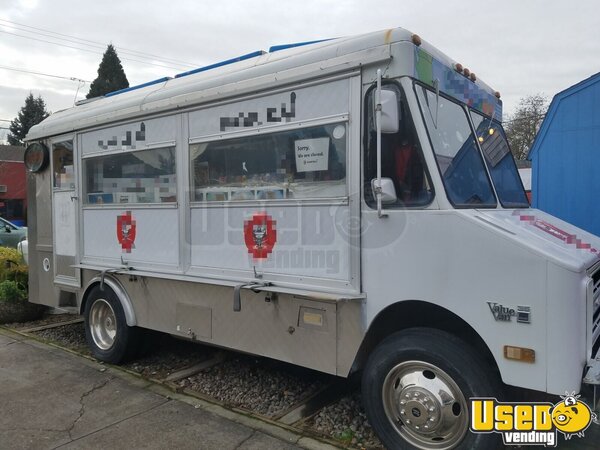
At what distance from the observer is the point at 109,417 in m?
4.06

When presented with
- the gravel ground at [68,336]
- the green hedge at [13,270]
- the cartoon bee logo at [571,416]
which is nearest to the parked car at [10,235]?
the green hedge at [13,270]

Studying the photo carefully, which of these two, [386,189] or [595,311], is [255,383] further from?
[595,311]

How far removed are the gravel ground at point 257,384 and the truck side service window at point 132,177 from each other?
180 centimetres

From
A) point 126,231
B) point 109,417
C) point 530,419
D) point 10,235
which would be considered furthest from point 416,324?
point 10,235

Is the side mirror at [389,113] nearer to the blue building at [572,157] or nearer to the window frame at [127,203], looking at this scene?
the window frame at [127,203]

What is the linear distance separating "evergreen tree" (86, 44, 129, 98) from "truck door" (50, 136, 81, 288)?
97.6 feet

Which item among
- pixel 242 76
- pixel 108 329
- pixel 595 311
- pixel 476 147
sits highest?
pixel 242 76

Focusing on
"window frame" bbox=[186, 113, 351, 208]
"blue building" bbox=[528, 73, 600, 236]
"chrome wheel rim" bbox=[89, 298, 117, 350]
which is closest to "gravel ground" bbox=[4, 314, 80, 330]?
"chrome wheel rim" bbox=[89, 298, 117, 350]

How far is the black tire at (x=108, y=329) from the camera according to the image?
521 centimetres

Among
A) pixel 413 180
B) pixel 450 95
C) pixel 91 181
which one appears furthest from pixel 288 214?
pixel 91 181

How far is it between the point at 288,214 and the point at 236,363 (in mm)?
2231

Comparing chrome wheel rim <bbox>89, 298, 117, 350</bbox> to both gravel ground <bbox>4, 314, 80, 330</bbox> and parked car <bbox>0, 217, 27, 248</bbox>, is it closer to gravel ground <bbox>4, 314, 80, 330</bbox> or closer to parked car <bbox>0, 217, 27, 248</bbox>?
gravel ground <bbox>4, 314, 80, 330</bbox>

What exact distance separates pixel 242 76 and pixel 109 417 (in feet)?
9.80

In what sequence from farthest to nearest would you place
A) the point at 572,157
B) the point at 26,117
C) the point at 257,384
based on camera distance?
the point at 26,117 < the point at 572,157 < the point at 257,384
